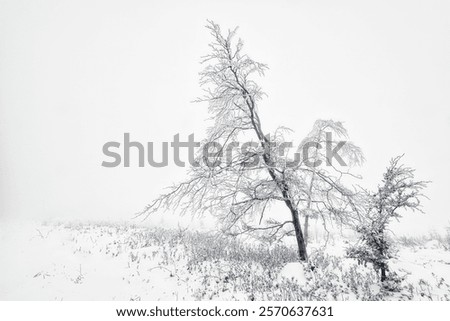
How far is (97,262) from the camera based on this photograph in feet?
26.1

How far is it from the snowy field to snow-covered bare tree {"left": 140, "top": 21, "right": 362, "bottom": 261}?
1.14 metres

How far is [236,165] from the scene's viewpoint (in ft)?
25.2

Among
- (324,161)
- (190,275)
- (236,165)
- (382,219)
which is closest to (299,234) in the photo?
(324,161)

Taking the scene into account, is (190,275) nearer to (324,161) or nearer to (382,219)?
(382,219)

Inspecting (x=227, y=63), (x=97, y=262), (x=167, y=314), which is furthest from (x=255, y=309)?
(x=227, y=63)

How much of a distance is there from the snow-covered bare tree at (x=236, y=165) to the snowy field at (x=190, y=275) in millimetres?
1141

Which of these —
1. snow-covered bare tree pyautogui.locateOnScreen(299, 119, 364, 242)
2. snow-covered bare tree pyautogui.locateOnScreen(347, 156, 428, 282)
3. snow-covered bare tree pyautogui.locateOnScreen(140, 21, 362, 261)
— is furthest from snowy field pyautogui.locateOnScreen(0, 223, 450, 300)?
snow-covered bare tree pyautogui.locateOnScreen(299, 119, 364, 242)

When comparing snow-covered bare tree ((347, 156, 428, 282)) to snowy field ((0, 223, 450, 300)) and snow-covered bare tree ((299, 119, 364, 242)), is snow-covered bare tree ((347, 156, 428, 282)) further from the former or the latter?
snow-covered bare tree ((299, 119, 364, 242))

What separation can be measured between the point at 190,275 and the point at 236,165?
3128 millimetres

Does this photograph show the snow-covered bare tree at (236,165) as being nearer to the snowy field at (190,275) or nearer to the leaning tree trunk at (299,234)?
the leaning tree trunk at (299,234)

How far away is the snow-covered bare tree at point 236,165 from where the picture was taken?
749 cm

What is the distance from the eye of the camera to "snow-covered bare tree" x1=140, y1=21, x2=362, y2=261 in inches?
295

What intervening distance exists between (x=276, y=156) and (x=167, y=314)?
4517 millimetres

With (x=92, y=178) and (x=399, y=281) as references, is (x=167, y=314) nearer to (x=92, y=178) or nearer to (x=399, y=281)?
(x=399, y=281)
